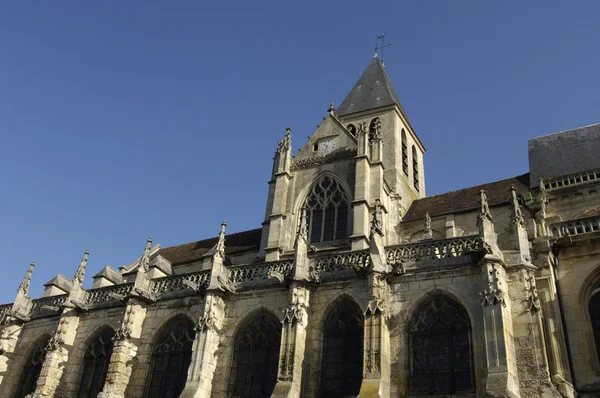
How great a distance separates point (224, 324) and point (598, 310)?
31.4ft

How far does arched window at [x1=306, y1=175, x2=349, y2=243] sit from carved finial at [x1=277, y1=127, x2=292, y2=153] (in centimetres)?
237

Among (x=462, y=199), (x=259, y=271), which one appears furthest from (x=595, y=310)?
(x=462, y=199)

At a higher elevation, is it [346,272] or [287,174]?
[287,174]

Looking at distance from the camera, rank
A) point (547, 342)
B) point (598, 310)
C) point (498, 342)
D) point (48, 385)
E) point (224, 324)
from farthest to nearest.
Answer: point (48, 385)
point (224, 324)
point (598, 310)
point (547, 342)
point (498, 342)

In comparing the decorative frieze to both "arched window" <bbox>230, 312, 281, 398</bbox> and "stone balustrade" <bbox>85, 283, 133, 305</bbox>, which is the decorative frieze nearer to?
"stone balustrade" <bbox>85, 283, 133, 305</bbox>

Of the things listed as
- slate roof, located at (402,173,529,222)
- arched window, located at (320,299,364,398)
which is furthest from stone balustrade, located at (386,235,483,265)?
slate roof, located at (402,173,529,222)

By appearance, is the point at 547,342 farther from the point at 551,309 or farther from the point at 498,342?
the point at 498,342

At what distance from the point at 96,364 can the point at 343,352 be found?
7857 millimetres

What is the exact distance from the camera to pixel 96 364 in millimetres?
16984

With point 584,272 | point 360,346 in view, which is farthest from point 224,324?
point 584,272

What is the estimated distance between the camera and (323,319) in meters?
14.4

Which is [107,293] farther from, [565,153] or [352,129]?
[565,153]

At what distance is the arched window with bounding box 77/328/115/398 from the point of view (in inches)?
656

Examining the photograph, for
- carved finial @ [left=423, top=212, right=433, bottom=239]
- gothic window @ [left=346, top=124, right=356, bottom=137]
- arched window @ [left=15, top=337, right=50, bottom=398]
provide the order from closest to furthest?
arched window @ [left=15, top=337, right=50, bottom=398] → carved finial @ [left=423, top=212, right=433, bottom=239] → gothic window @ [left=346, top=124, right=356, bottom=137]
